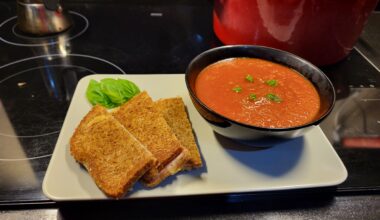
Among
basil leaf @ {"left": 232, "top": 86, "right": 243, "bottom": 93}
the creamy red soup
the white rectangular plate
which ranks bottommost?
the white rectangular plate

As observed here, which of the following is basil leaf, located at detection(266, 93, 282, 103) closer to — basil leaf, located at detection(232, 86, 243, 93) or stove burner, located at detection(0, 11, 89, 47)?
basil leaf, located at detection(232, 86, 243, 93)

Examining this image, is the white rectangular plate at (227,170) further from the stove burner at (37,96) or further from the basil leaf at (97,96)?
the stove burner at (37,96)

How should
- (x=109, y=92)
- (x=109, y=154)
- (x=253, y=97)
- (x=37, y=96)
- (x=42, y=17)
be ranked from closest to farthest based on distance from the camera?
1. (x=109, y=154)
2. (x=253, y=97)
3. (x=109, y=92)
4. (x=37, y=96)
5. (x=42, y=17)

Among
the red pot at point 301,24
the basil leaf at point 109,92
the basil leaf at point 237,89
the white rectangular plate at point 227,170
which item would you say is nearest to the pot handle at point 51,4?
the basil leaf at point 109,92

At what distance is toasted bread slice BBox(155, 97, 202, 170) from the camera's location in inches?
42.9

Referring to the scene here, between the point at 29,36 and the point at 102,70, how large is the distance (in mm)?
707

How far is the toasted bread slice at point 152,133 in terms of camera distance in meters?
1.04

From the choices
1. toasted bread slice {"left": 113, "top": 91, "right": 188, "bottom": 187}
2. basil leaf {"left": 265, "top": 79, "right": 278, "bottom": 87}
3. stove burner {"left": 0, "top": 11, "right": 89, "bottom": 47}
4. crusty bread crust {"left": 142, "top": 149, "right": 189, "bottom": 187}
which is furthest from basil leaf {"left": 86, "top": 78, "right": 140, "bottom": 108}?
stove burner {"left": 0, "top": 11, "right": 89, "bottom": 47}

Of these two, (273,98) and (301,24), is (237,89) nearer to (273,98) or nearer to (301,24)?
(273,98)

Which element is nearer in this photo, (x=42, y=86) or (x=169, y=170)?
(x=169, y=170)

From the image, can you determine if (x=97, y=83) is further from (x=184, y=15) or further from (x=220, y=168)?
(x=184, y=15)

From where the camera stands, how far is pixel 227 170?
1104mm

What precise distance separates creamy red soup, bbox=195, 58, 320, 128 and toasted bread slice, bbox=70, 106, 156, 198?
338 millimetres

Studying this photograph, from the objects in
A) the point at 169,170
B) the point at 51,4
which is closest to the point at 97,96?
the point at 169,170
